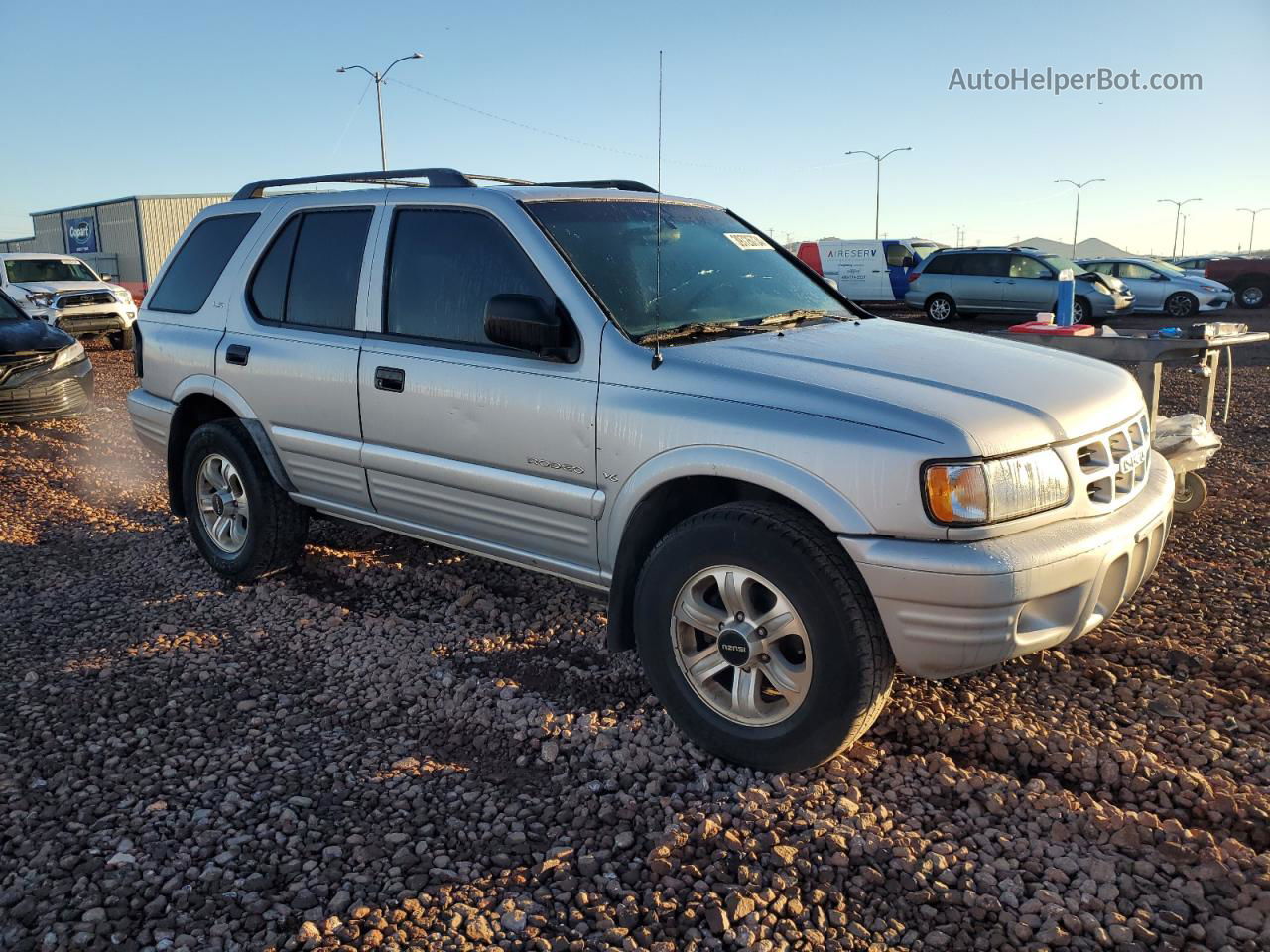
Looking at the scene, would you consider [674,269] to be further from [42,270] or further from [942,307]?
[942,307]

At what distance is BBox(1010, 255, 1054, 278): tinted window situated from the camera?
818 inches

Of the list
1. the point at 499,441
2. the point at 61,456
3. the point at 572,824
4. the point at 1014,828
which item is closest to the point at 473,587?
the point at 499,441

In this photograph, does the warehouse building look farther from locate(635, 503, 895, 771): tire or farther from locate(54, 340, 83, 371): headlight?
locate(635, 503, 895, 771): tire

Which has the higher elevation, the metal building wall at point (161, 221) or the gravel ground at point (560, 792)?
the metal building wall at point (161, 221)

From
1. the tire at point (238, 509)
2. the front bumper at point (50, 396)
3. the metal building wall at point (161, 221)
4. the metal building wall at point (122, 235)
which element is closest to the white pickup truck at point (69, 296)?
the front bumper at point (50, 396)

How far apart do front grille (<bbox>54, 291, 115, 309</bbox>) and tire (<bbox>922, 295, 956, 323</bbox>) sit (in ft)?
52.6

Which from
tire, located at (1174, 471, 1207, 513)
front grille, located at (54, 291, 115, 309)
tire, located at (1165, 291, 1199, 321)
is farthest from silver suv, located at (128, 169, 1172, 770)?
tire, located at (1165, 291, 1199, 321)

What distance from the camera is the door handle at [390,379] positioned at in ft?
13.4

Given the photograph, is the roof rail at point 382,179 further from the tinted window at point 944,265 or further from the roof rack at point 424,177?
the tinted window at point 944,265

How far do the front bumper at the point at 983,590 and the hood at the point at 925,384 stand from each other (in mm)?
279

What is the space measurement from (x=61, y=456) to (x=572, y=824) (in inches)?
292

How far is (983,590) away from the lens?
2.74 m

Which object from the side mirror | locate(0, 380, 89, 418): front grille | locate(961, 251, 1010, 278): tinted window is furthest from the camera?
locate(961, 251, 1010, 278): tinted window

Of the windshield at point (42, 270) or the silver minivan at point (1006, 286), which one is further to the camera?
the silver minivan at point (1006, 286)
